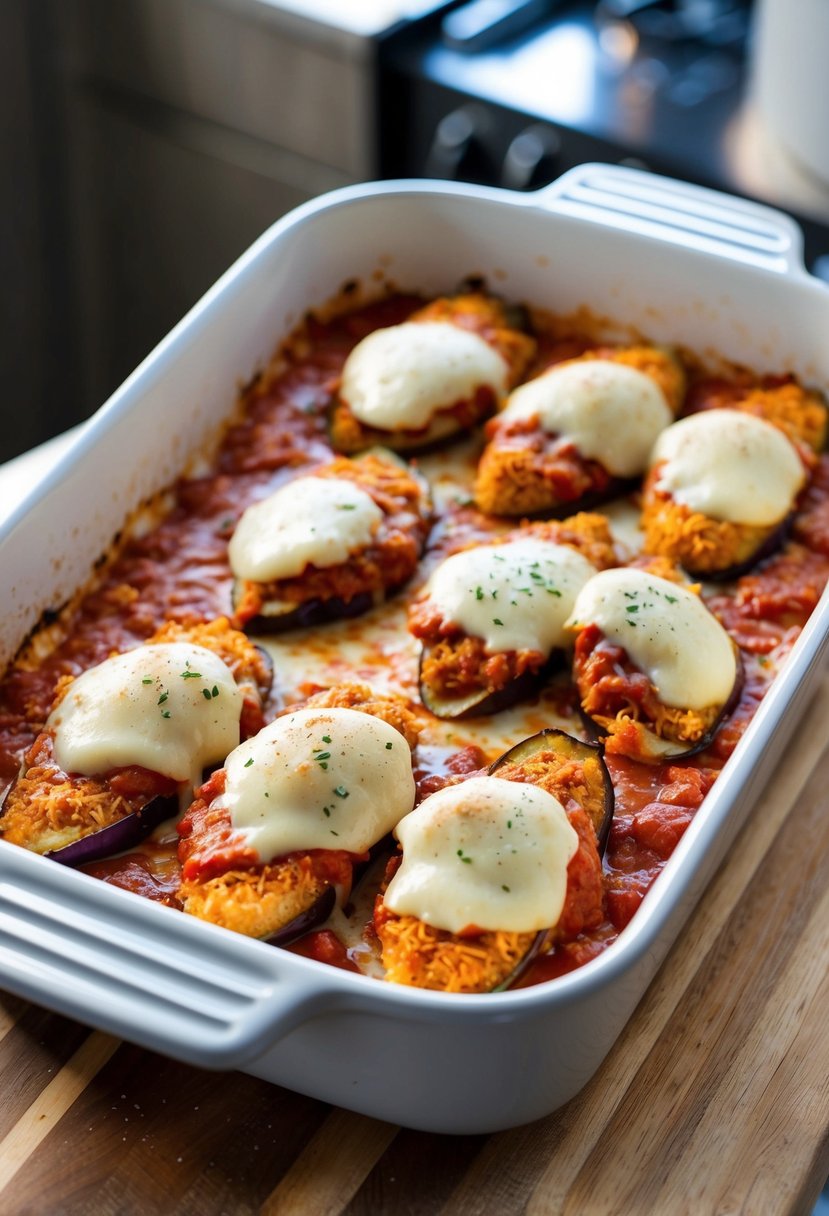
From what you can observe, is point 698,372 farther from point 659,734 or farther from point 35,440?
point 35,440

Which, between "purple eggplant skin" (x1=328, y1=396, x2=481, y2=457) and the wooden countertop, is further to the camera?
"purple eggplant skin" (x1=328, y1=396, x2=481, y2=457)

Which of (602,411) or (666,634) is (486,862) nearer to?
(666,634)

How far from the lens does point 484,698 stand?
110 inches

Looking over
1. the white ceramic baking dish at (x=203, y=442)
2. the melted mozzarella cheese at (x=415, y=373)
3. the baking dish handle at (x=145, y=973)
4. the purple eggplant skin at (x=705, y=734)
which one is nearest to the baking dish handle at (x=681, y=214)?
the white ceramic baking dish at (x=203, y=442)

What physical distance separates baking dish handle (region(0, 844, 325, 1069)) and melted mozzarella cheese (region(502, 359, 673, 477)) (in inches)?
65.8

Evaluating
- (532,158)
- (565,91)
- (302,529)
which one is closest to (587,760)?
(302,529)

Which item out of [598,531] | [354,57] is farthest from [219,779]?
A: [354,57]

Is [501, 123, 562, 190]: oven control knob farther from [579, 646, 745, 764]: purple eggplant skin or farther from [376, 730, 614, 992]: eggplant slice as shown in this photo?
[376, 730, 614, 992]: eggplant slice

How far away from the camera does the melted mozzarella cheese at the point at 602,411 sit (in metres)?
3.33

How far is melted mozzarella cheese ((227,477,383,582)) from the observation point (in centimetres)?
302

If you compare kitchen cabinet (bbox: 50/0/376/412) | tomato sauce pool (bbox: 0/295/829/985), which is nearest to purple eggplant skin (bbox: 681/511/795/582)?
tomato sauce pool (bbox: 0/295/829/985)

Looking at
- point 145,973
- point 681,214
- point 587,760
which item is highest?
point 681,214

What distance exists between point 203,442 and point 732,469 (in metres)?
1.17

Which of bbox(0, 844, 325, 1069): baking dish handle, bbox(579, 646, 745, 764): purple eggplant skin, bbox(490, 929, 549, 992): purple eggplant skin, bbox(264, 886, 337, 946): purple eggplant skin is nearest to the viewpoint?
bbox(0, 844, 325, 1069): baking dish handle
